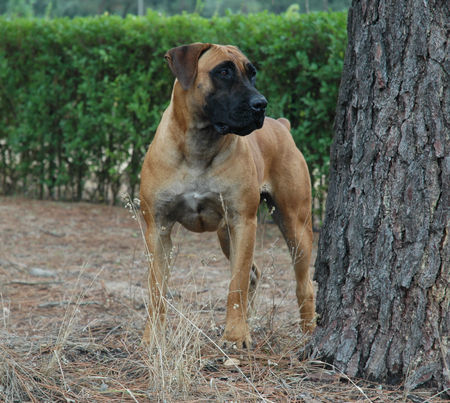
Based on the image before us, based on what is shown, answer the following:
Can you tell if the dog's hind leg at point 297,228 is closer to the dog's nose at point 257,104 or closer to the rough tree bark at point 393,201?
the dog's nose at point 257,104

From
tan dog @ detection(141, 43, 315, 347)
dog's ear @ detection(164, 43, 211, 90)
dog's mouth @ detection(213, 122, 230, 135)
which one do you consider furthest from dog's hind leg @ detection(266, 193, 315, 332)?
dog's ear @ detection(164, 43, 211, 90)

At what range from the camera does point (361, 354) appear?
3186mm

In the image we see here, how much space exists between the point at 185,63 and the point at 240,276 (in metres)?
1.37

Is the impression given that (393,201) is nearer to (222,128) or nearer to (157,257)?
(222,128)

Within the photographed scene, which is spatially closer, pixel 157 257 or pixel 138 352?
pixel 138 352

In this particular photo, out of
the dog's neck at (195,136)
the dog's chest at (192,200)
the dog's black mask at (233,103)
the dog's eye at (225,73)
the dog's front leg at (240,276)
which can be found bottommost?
the dog's front leg at (240,276)

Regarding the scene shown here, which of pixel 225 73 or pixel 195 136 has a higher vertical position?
pixel 225 73

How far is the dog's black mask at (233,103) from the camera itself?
3758 millimetres

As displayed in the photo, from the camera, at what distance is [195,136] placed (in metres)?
3.99

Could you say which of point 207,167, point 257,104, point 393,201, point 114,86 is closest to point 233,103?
point 257,104

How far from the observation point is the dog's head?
3773 millimetres

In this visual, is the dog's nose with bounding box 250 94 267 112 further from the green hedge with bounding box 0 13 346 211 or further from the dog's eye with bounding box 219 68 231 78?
the green hedge with bounding box 0 13 346 211

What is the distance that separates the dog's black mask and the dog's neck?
0.10 metres

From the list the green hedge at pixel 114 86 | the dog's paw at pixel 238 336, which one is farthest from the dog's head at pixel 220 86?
the green hedge at pixel 114 86
